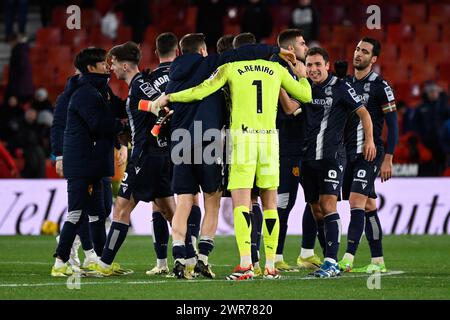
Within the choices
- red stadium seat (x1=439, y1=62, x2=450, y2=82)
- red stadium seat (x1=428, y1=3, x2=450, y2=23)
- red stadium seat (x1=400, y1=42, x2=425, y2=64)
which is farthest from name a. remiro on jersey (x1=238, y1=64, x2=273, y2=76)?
red stadium seat (x1=428, y1=3, x2=450, y2=23)

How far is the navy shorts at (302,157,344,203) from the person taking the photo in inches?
417

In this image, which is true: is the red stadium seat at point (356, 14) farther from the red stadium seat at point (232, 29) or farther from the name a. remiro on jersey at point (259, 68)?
the name a. remiro on jersey at point (259, 68)

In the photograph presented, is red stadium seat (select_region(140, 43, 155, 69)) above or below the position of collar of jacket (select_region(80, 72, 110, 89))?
above

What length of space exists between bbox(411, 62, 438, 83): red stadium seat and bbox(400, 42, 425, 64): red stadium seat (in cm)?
15

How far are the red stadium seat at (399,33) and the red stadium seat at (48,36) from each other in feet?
23.6

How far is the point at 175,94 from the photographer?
966cm

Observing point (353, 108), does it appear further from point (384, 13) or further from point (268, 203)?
point (384, 13)

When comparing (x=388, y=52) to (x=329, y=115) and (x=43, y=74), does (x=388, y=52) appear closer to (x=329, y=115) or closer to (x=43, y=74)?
(x=43, y=74)

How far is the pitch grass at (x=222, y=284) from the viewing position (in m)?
8.43

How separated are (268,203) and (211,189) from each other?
0.52 metres

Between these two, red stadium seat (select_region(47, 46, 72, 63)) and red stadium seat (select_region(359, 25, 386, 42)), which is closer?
red stadium seat (select_region(359, 25, 386, 42))

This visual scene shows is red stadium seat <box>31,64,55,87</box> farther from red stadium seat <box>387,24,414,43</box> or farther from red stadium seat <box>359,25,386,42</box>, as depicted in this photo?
red stadium seat <box>387,24,414,43</box>

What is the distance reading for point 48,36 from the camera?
24453 millimetres

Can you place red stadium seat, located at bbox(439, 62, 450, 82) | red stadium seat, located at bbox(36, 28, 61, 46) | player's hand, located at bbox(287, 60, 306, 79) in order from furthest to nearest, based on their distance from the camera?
red stadium seat, located at bbox(36, 28, 61, 46) → red stadium seat, located at bbox(439, 62, 450, 82) → player's hand, located at bbox(287, 60, 306, 79)
